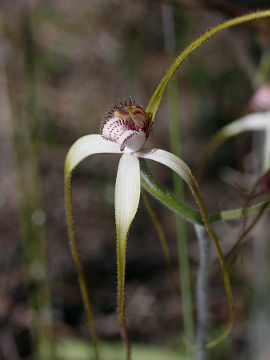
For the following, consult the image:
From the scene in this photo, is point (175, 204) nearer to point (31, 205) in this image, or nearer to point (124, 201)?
point (124, 201)

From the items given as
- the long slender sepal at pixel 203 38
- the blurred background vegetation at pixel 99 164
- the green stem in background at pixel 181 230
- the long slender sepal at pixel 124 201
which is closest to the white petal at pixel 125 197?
the long slender sepal at pixel 124 201

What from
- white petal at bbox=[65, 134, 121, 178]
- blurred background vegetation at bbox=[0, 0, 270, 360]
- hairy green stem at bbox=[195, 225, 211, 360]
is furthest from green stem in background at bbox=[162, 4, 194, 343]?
white petal at bbox=[65, 134, 121, 178]

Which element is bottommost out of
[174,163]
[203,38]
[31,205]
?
[174,163]

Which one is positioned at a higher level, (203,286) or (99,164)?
(99,164)

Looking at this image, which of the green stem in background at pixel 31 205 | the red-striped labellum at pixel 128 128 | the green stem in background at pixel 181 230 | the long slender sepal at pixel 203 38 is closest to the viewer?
the long slender sepal at pixel 203 38

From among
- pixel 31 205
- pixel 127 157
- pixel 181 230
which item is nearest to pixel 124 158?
pixel 127 157

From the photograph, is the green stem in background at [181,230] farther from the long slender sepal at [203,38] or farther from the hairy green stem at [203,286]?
the long slender sepal at [203,38]

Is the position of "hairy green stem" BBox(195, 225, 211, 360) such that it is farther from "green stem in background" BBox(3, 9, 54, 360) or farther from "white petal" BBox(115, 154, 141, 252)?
"green stem in background" BBox(3, 9, 54, 360)
